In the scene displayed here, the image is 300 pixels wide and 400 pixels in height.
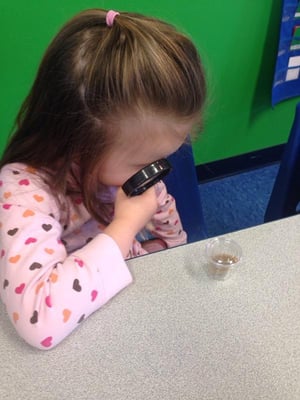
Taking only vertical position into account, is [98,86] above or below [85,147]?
above

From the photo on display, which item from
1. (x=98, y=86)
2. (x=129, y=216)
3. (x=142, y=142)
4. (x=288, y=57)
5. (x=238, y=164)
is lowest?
(x=238, y=164)

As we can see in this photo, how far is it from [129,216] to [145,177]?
0.08 metres

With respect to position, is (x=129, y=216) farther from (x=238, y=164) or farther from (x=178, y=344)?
(x=238, y=164)

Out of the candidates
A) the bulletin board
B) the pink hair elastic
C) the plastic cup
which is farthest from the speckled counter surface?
the bulletin board

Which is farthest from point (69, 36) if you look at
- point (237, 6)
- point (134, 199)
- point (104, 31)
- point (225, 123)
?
point (225, 123)

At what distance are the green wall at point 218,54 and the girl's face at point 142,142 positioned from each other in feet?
1.33

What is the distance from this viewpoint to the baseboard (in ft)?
7.23

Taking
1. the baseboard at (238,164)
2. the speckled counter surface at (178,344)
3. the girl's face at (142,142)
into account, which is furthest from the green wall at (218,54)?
the speckled counter surface at (178,344)

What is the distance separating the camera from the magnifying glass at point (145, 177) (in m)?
0.69

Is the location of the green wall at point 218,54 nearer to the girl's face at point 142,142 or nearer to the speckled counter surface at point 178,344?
the girl's face at point 142,142

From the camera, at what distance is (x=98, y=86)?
0.60m

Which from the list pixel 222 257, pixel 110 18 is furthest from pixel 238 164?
pixel 110 18

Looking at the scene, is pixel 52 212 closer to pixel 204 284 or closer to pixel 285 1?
pixel 204 284

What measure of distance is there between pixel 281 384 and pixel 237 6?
1.63m
